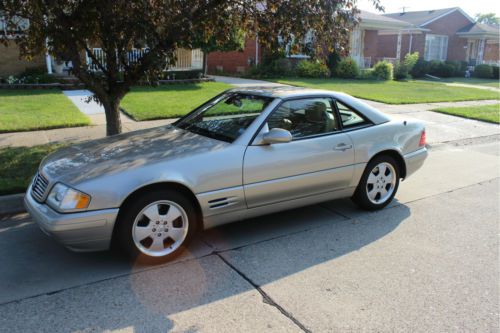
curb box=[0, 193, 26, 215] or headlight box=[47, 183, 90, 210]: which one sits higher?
headlight box=[47, 183, 90, 210]

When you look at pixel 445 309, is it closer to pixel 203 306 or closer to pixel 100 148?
pixel 203 306

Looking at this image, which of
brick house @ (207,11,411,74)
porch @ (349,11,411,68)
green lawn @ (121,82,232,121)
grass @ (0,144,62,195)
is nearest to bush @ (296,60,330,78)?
brick house @ (207,11,411,74)

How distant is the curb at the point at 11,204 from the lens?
5.15 meters

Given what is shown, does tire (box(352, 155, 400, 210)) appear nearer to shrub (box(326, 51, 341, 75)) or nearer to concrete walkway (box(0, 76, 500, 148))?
concrete walkway (box(0, 76, 500, 148))

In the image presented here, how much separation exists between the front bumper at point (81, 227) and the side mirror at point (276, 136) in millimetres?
1549

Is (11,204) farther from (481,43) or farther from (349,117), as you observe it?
(481,43)

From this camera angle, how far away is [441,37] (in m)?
38.3

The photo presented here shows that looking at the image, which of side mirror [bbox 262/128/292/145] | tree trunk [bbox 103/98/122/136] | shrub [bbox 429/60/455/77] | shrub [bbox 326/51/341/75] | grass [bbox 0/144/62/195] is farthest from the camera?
shrub [bbox 429/60/455/77]

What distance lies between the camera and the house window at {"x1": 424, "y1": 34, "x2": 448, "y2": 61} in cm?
3762

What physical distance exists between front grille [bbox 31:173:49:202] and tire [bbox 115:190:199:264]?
0.74 metres

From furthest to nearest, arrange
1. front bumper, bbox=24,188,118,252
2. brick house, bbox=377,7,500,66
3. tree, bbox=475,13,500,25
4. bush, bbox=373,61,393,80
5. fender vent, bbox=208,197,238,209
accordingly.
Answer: tree, bbox=475,13,500,25, brick house, bbox=377,7,500,66, bush, bbox=373,61,393,80, fender vent, bbox=208,197,238,209, front bumper, bbox=24,188,118,252

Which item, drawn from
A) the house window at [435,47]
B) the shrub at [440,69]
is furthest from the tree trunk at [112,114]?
the house window at [435,47]

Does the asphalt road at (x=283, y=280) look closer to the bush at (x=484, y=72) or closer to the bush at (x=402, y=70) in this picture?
the bush at (x=402, y=70)

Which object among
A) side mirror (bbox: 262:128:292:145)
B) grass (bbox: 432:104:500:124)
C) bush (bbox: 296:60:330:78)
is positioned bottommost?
grass (bbox: 432:104:500:124)
